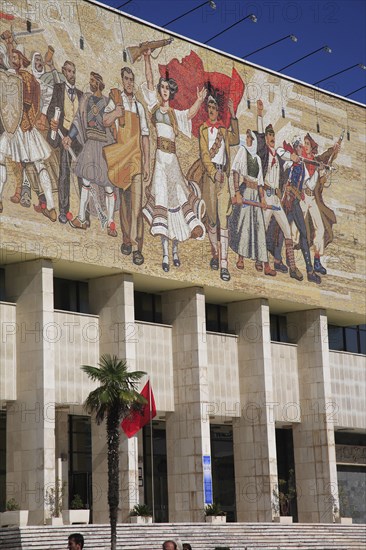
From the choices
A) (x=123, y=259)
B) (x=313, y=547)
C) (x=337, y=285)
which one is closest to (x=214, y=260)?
(x=123, y=259)

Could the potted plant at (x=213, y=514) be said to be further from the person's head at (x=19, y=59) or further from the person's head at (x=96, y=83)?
the person's head at (x=19, y=59)

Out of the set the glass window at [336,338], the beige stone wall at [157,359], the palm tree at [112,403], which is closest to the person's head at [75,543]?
the palm tree at [112,403]

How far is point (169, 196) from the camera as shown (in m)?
42.8

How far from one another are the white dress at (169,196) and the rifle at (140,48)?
1.14 meters

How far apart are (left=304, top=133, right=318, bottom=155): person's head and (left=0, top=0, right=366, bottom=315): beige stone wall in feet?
1.04

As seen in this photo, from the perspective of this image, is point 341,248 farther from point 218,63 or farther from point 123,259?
point 123,259

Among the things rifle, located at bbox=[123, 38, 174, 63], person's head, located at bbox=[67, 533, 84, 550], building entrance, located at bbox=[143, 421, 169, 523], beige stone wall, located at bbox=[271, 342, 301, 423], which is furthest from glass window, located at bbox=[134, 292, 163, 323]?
person's head, located at bbox=[67, 533, 84, 550]

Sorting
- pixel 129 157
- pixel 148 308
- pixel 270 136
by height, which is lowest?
pixel 148 308

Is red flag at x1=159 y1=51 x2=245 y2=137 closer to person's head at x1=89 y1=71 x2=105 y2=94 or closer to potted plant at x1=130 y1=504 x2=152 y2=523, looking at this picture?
person's head at x1=89 y1=71 x2=105 y2=94

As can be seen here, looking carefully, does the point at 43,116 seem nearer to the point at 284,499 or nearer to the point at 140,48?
the point at 140,48

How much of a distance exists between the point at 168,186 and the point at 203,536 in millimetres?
13174

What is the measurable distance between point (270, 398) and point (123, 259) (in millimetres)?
9489

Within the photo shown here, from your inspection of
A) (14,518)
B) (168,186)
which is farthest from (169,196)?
(14,518)

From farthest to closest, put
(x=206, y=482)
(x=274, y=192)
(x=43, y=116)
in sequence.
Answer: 1. (x=274, y=192)
2. (x=206, y=482)
3. (x=43, y=116)
